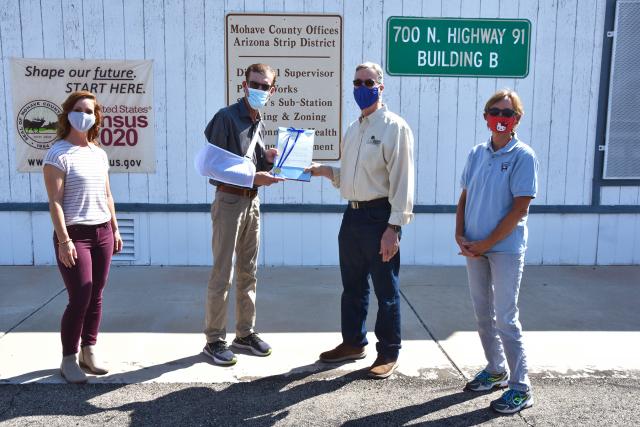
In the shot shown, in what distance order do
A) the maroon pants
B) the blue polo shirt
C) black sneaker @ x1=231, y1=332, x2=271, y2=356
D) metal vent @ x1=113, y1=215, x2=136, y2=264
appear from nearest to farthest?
Answer: 1. the blue polo shirt
2. the maroon pants
3. black sneaker @ x1=231, y1=332, x2=271, y2=356
4. metal vent @ x1=113, y1=215, x2=136, y2=264

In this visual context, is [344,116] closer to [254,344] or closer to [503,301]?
[254,344]

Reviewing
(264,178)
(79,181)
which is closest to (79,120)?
(79,181)

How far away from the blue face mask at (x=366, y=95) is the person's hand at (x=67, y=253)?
205 centimetres

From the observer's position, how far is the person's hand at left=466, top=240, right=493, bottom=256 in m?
3.48

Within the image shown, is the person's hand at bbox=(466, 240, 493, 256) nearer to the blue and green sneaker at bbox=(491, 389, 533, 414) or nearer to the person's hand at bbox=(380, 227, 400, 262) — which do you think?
the person's hand at bbox=(380, 227, 400, 262)

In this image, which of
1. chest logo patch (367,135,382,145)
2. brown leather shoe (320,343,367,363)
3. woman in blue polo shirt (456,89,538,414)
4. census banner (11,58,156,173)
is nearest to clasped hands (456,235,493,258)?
woman in blue polo shirt (456,89,538,414)

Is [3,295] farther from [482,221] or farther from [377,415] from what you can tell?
[482,221]

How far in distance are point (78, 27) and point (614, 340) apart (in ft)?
20.2

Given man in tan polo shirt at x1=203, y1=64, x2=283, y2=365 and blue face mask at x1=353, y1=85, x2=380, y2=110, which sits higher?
blue face mask at x1=353, y1=85, x2=380, y2=110

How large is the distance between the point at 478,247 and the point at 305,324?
2021mm

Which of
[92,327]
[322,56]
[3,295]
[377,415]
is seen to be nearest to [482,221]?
[377,415]

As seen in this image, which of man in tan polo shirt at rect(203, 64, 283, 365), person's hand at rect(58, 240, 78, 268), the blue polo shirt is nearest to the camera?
the blue polo shirt

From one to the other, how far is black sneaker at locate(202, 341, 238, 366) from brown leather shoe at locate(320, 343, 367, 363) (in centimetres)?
65

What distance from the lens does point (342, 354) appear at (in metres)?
4.26
